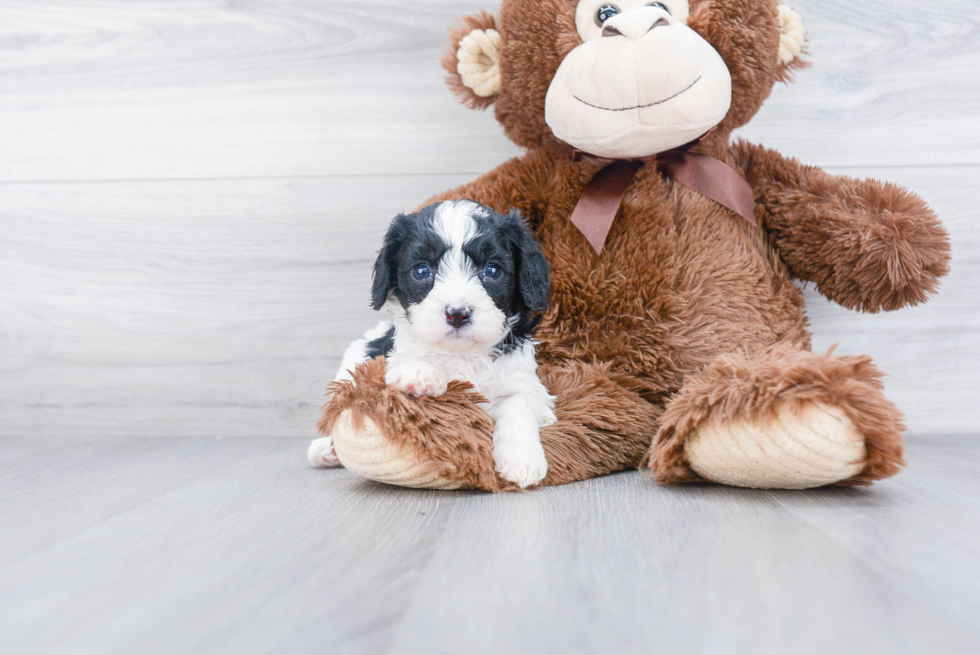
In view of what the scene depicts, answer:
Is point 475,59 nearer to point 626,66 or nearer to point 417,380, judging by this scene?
point 626,66

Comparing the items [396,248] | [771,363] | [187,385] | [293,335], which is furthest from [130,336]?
[771,363]

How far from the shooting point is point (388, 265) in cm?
133

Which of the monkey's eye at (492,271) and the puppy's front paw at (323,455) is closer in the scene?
the monkey's eye at (492,271)

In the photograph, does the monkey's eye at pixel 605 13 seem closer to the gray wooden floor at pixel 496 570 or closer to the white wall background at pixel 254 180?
the white wall background at pixel 254 180

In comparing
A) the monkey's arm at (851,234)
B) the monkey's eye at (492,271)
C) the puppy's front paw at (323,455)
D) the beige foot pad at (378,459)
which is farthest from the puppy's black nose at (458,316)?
the monkey's arm at (851,234)

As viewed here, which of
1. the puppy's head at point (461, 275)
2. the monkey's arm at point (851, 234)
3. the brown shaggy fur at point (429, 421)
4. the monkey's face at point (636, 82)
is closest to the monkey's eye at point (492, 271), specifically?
the puppy's head at point (461, 275)

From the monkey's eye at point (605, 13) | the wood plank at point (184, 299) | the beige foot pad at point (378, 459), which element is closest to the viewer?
the beige foot pad at point (378, 459)

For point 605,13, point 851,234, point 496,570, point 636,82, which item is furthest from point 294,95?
point 496,570

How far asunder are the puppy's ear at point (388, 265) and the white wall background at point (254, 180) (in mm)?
589

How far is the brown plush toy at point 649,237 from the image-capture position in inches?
45.7

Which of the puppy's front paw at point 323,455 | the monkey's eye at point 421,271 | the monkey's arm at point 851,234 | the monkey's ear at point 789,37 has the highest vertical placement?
the monkey's ear at point 789,37

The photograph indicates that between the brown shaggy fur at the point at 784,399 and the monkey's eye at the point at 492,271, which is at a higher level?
the monkey's eye at the point at 492,271

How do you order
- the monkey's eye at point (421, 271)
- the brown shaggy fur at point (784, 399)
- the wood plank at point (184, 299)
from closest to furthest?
the brown shaggy fur at point (784, 399), the monkey's eye at point (421, 271), the wood plank at point (184, 299)

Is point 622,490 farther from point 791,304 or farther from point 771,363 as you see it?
point 791,304
